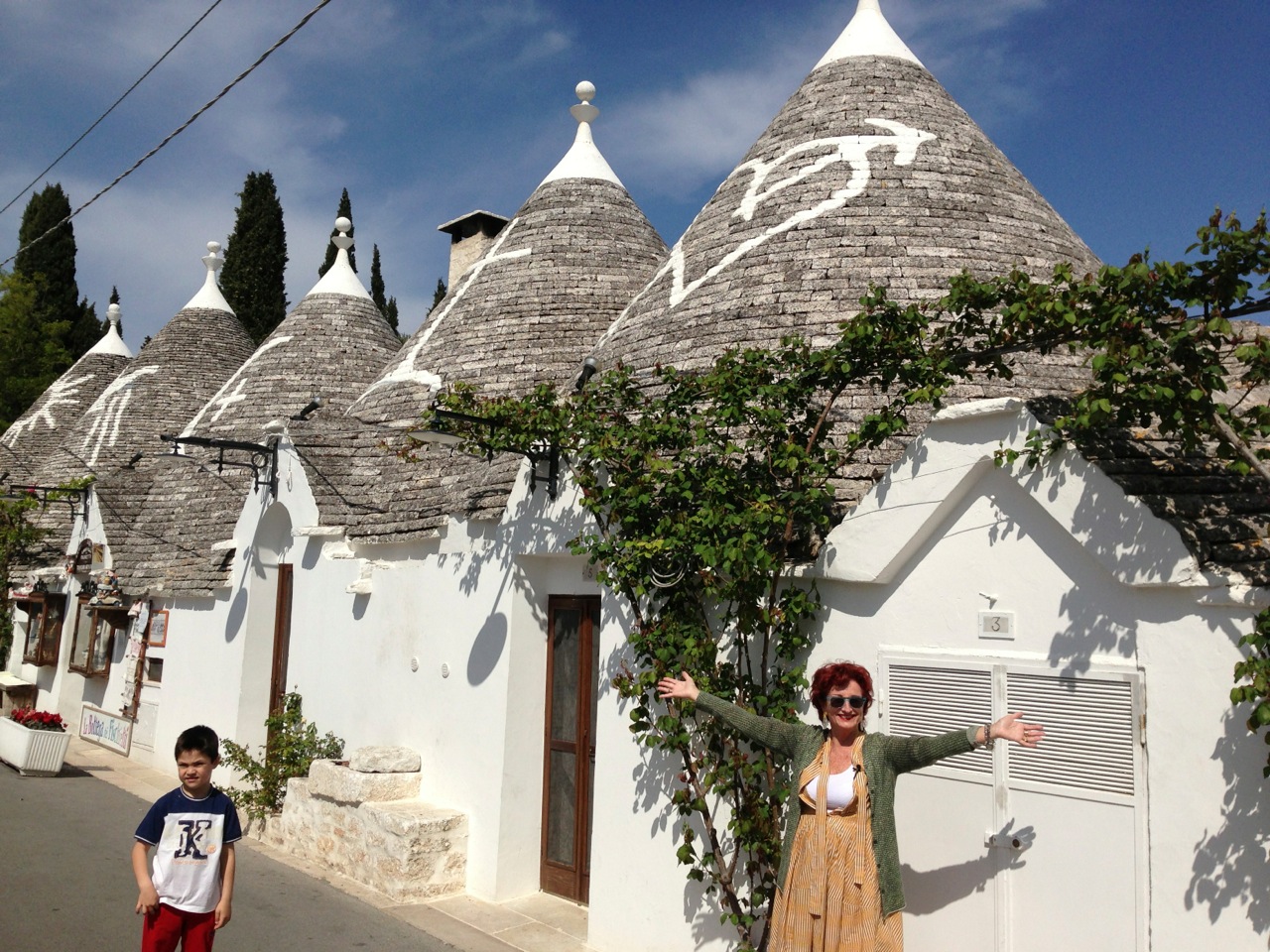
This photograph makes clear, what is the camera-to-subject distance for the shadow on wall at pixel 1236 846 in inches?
142

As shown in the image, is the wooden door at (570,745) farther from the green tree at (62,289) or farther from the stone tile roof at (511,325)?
the green tree at (62,289)

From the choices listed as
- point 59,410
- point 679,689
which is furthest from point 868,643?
point 59,410

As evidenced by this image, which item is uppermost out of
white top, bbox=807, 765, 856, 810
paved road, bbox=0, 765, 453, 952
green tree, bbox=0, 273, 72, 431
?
green tree, bbox=0, 273, 72, 431

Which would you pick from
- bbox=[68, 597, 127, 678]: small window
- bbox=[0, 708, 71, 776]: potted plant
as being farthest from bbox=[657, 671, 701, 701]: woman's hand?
bbox=[68, 597, 127, 678]: small window

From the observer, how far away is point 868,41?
9.19 metres

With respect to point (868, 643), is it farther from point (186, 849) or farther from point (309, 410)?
point (309, 410)

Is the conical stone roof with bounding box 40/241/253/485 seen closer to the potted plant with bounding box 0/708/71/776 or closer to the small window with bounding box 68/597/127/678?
the small window with bounding box 68/597/127/678

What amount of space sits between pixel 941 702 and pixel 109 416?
61.9ft

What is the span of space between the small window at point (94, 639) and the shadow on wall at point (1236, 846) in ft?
47.4

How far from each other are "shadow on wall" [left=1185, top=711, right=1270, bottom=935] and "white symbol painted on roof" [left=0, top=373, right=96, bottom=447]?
79.2 ft

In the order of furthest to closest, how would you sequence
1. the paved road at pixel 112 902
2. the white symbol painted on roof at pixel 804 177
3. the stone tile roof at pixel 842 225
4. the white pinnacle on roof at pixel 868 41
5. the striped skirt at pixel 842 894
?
the white pinnacle on roof at pixel 868 41 → the white symbol painted on roof at pixel 804 177 → the stone tile roof at pixel 842 225 → the paved road at pixel 112 902 → the striped skirt at pixel 842 894

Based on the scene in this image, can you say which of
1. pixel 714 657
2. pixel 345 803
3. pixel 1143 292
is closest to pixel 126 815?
pixel 345 803

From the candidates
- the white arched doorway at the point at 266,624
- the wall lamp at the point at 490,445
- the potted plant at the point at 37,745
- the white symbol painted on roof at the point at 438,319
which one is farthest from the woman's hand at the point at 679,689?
the potted plant at the point at 37,745

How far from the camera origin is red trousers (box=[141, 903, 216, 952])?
3.98 m
